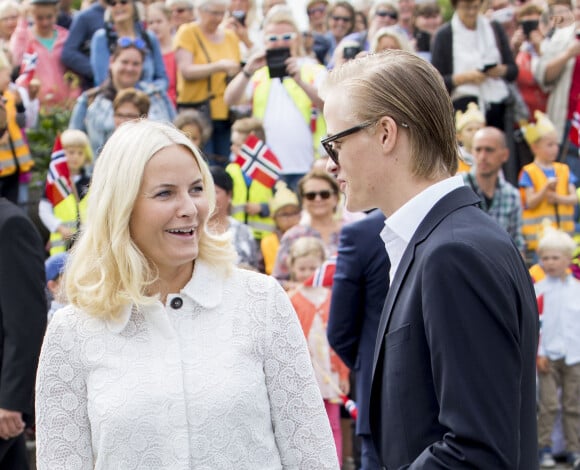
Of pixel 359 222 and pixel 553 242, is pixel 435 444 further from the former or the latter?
pixel 553 242

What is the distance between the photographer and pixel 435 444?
2.47m

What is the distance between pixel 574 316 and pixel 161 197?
19.0 ft

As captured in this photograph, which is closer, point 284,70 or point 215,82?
point 284,70

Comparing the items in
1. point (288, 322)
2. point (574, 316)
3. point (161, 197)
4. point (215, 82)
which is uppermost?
point (161, 197)

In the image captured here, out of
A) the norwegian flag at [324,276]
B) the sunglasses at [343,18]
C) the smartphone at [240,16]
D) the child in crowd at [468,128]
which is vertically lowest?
the norwegian flag at [324,276]

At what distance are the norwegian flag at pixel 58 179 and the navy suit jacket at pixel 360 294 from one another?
4.19 metres

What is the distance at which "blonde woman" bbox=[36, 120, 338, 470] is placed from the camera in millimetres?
3148

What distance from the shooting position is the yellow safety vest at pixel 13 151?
9.54 m

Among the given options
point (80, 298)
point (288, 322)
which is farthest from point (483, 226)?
point (80, 298)

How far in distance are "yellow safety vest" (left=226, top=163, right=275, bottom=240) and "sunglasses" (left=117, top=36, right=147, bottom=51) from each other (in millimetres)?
1477

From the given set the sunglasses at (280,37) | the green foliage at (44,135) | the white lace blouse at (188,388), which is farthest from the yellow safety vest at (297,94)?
the white lace blouse at (188,388)

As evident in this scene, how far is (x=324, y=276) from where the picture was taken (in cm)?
727

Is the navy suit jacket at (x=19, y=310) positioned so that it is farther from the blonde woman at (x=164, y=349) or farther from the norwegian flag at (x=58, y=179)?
the norwegian flag at (x=58, y=179)

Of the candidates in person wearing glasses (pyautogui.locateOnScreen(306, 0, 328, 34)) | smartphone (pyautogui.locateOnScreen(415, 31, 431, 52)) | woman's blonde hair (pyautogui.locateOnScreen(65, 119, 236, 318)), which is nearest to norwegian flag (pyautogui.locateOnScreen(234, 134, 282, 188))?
smartphone (pyautogui.locateOnScreen(415, 31, 431, 52))
